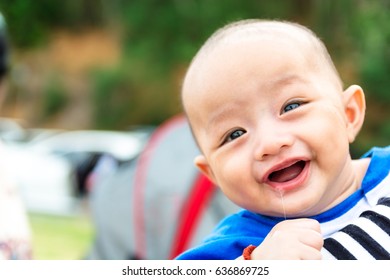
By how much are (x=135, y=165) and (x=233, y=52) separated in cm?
149

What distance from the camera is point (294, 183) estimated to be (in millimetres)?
578

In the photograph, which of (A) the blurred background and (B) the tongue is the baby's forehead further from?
(A) the blurred background

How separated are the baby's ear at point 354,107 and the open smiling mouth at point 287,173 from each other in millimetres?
96

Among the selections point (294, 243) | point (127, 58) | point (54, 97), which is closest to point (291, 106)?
point (294, 243)

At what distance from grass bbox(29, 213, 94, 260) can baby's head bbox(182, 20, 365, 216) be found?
282 centimetres

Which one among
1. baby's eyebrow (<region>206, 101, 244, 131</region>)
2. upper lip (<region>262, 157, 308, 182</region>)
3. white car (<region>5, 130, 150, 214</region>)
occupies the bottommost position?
upper lip (<region>262, 157, 308, 182</region>)

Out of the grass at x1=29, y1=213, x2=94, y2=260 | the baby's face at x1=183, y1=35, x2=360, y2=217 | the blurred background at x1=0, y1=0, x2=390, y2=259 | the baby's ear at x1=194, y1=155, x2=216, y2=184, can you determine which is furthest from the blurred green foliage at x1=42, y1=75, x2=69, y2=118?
the baby's face at x1=183, y1=35, x2=360, y2=217

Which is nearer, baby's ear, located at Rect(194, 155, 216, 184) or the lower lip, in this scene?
the lower lip

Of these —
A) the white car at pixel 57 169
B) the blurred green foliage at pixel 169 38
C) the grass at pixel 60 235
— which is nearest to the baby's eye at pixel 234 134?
the grass at pixel 60 235

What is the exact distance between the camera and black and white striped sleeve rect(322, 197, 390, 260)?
0.55m

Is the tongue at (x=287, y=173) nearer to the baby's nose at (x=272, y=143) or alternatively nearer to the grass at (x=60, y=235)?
the baby's nose at (x=272, y=143)

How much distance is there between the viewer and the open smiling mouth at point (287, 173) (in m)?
0.59

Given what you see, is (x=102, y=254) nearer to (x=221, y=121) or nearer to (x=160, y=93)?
(x=221, y=121)

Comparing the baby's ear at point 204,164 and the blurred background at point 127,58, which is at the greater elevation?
the blurred background at point 127,58
